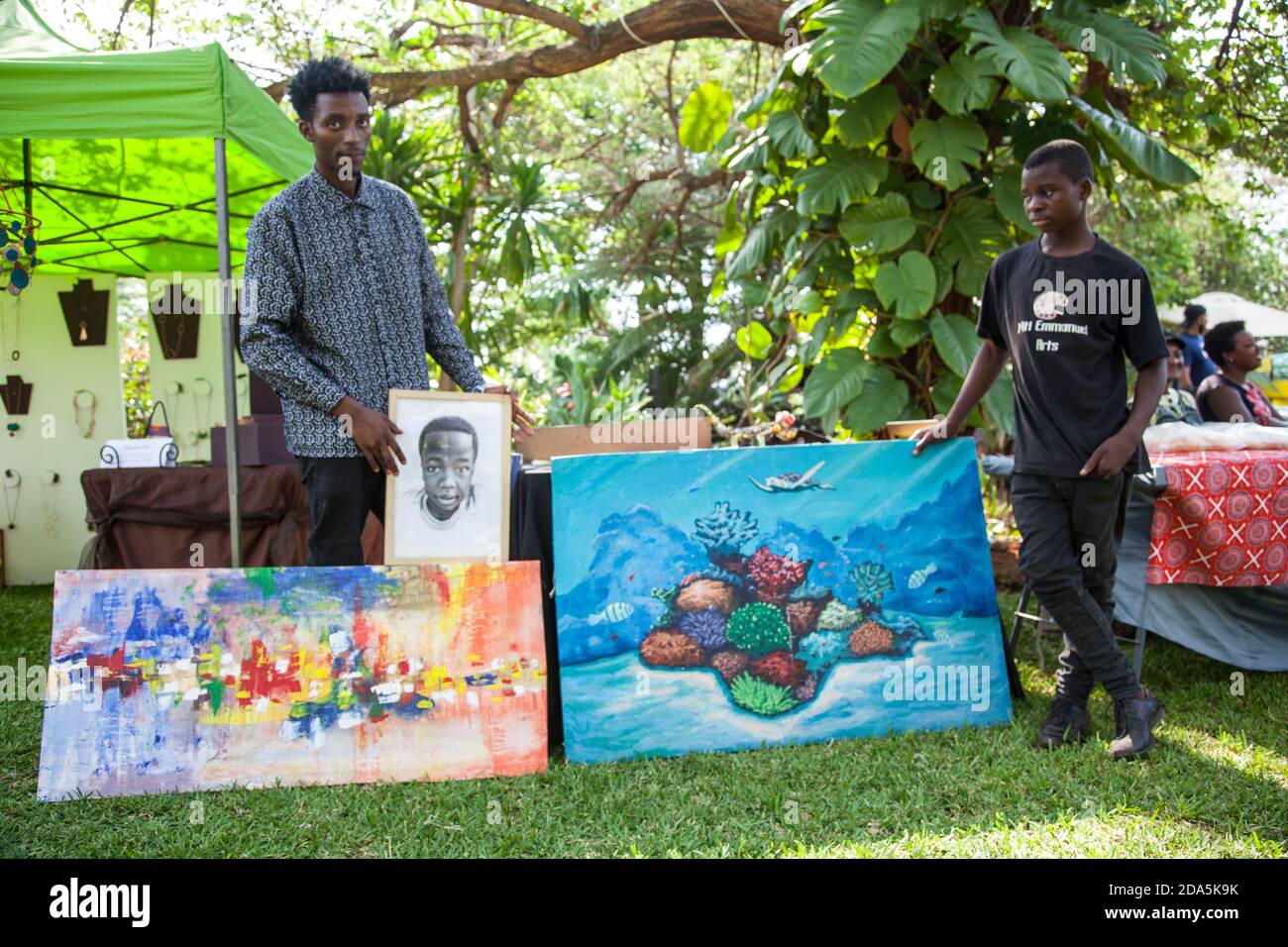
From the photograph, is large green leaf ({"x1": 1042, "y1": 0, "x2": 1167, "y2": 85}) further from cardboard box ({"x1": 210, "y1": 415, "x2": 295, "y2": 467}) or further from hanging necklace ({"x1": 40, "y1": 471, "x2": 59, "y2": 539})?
hanging necklace ({"x1": 40, "y1": 471, "x2": 59, "y2": 539})

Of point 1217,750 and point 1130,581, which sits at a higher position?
point 1130,581

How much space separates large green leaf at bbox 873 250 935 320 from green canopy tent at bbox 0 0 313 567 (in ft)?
10.1

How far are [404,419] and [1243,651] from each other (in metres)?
3.49

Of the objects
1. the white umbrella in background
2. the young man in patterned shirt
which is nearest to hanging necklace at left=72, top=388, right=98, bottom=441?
the young man in patterned shirt

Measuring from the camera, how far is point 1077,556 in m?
3.49

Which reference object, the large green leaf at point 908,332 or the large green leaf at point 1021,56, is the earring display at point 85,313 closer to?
the large green leaf at point 908,332

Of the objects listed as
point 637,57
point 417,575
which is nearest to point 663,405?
point 637,57

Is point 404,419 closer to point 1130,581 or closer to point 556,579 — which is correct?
point 556,579

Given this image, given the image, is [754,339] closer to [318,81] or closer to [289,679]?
[318,81]

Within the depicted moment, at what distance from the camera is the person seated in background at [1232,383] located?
562 centimetres

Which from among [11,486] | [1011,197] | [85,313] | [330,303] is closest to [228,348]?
[330,303]

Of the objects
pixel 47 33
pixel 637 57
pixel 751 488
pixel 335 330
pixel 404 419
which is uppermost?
pixel 637 57

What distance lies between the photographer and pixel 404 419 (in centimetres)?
326

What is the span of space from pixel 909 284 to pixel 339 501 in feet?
12.0
